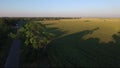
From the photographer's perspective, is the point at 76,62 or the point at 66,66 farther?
the point at 76,62

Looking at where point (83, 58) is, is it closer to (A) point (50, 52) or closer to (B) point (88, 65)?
(B) point (88, 65)

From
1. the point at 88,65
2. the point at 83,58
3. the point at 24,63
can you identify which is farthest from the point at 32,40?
the point at 88,65

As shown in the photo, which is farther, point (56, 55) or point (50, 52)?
point (50, 52)

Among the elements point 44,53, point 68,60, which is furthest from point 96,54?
point 44,53

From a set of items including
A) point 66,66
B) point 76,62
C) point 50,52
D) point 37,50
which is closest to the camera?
point 66,66

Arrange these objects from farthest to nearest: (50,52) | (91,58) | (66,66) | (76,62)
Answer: (50,52), (91,58), (76,62), (66,66)

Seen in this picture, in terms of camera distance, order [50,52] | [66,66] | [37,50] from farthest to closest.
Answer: [50,52] → [37,50] → [66,66]

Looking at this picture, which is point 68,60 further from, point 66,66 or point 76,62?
point 66,66

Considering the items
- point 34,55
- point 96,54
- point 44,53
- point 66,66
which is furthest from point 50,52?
point 66,66

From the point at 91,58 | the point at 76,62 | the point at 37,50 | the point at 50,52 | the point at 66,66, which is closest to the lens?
the point at 66,66

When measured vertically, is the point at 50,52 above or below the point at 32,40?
below
